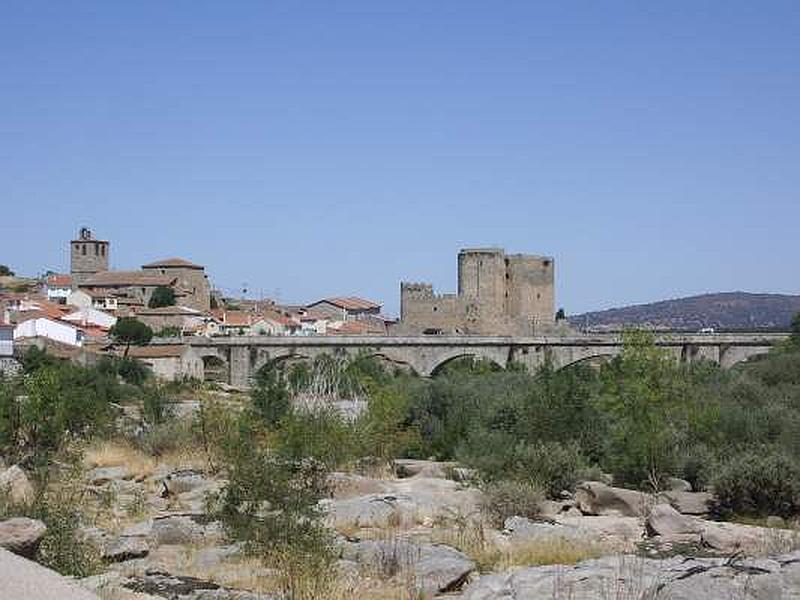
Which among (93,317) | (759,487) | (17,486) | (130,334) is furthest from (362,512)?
(93,317)

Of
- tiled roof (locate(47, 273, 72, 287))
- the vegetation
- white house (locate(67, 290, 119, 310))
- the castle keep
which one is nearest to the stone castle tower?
tiled roof (locate(47, 273, 72, 287))

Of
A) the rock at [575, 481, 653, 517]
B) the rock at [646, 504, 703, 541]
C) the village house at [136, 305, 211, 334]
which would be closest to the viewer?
the rock at [646, 504, 703, 541]

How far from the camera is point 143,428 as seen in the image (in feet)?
87.7

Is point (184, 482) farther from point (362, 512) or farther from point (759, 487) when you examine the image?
point (759, 487)

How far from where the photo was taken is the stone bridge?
197 ft

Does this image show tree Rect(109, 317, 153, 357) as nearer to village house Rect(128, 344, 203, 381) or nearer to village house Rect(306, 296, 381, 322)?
village house Rect(128, 344, 203, 381)

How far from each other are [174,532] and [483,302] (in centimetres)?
6683

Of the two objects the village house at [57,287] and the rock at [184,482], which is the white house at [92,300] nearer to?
the village house at [57,287]

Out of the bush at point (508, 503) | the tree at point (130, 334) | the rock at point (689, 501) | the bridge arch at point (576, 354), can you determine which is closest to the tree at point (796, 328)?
the bridge arch at point (576, 354)

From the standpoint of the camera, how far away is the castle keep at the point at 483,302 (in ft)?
258

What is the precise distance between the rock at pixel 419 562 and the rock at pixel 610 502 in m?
5.15

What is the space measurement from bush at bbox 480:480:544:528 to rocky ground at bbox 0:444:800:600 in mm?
231

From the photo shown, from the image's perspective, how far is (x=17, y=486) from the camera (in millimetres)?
13992

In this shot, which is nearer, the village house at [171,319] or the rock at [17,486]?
the rock at [17,486]
